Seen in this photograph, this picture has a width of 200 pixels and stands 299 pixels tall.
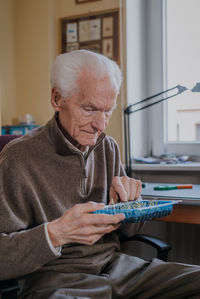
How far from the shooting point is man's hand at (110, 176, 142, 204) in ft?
4.14

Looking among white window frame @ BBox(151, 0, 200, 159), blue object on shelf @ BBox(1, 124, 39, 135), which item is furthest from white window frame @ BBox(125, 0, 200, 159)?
blue object on shelf @ BBox(1, 124, 39, 135)

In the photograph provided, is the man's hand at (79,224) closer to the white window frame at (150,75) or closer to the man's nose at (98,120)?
the man's nose at (98,120)

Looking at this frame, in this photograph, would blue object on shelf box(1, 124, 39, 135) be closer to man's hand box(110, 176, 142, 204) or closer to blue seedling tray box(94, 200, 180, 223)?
man's hand box(110, 176, 142, 204)

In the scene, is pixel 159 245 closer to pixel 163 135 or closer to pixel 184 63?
pixel 163 135

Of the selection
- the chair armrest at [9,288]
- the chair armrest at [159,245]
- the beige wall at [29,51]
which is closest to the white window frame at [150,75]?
the beige wall at [29,51]

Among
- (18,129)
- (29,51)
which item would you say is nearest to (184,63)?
(29,51)

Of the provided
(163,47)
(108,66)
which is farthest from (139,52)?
(108,66)

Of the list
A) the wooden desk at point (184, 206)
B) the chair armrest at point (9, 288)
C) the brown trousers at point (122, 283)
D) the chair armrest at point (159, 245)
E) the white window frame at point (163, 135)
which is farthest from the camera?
the white window frame at point (163, 135)

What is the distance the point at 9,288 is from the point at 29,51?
1.73 meters

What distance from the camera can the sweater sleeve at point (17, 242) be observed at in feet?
3.30

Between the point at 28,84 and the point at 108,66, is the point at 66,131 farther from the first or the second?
the point at 28,84

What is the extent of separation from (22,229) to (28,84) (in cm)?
146

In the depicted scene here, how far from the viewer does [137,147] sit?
2.27 meters

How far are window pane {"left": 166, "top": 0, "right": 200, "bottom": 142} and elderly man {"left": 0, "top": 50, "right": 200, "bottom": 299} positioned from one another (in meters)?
1.10
